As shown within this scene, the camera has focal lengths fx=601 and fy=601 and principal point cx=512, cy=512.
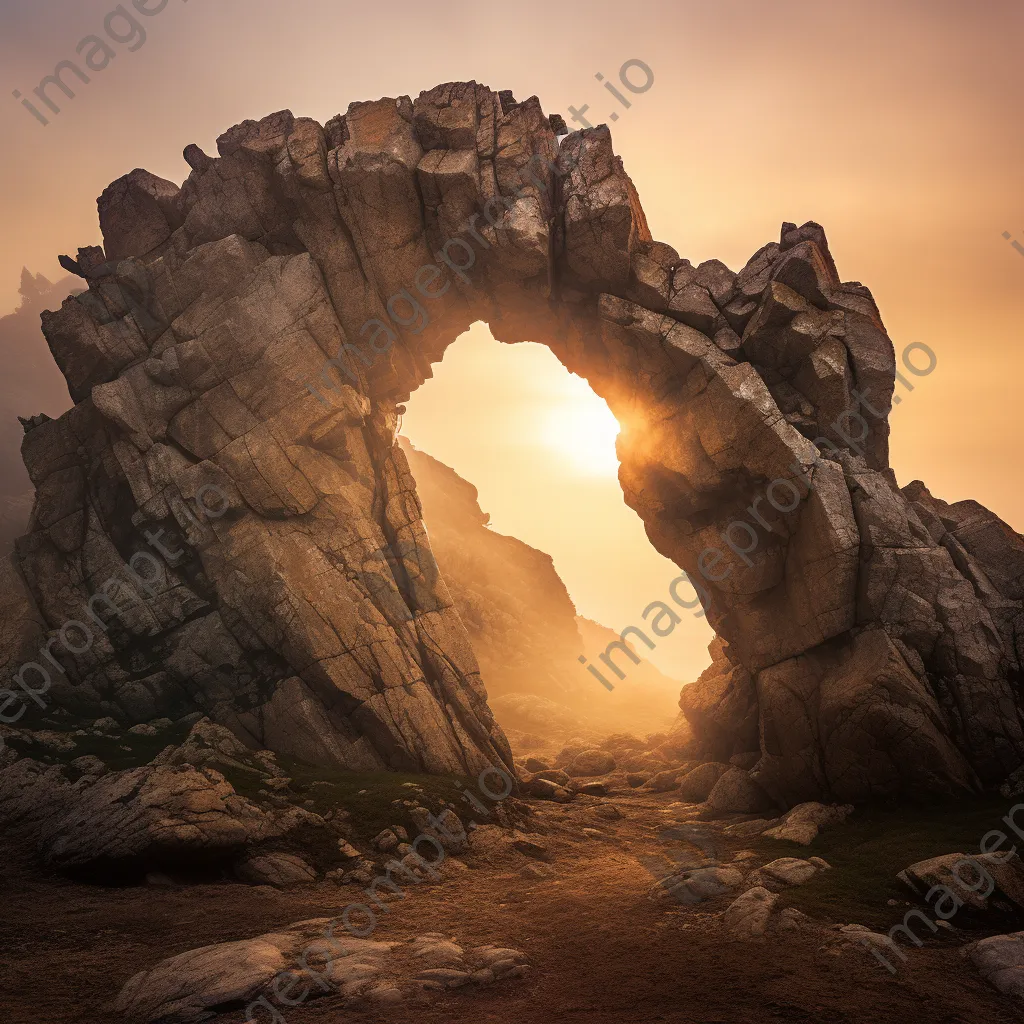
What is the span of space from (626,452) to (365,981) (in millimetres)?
45762

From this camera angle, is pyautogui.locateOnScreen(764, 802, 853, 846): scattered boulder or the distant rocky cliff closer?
pyautogui.locateOnScreen(764, 802, 853, 846): scattered boulder

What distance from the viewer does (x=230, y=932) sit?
23438 mm

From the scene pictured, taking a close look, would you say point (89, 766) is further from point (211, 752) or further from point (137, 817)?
point (137, 817)

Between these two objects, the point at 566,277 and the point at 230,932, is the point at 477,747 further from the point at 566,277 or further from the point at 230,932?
the point at 566,277

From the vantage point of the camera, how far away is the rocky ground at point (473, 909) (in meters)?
19.1

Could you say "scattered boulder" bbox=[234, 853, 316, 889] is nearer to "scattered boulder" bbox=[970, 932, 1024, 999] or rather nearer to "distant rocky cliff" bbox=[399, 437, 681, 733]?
"scattered boulder" bbox=[970, 932, 1024, 999]

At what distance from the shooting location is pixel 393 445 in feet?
193

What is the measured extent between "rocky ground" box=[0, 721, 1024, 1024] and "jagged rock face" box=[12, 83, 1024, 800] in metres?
7.36

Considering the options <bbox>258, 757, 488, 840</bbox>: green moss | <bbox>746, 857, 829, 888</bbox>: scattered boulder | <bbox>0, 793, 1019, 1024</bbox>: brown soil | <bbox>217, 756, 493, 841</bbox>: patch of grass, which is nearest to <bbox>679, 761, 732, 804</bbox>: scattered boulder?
→ <bbox>746, 857, 829, 888</bbox>: scattered boulder

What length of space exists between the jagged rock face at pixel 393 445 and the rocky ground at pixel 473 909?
736 cm

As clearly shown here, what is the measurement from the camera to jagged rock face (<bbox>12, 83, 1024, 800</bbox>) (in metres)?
44.9

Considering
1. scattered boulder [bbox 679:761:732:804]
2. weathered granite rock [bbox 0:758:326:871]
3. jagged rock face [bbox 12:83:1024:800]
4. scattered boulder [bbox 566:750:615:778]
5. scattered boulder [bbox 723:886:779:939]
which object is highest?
jagged rock face [bbox 12:83:1024:800]

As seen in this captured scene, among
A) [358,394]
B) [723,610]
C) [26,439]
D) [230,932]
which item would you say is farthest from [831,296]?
[26,439]

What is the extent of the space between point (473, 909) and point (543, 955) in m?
5.93
